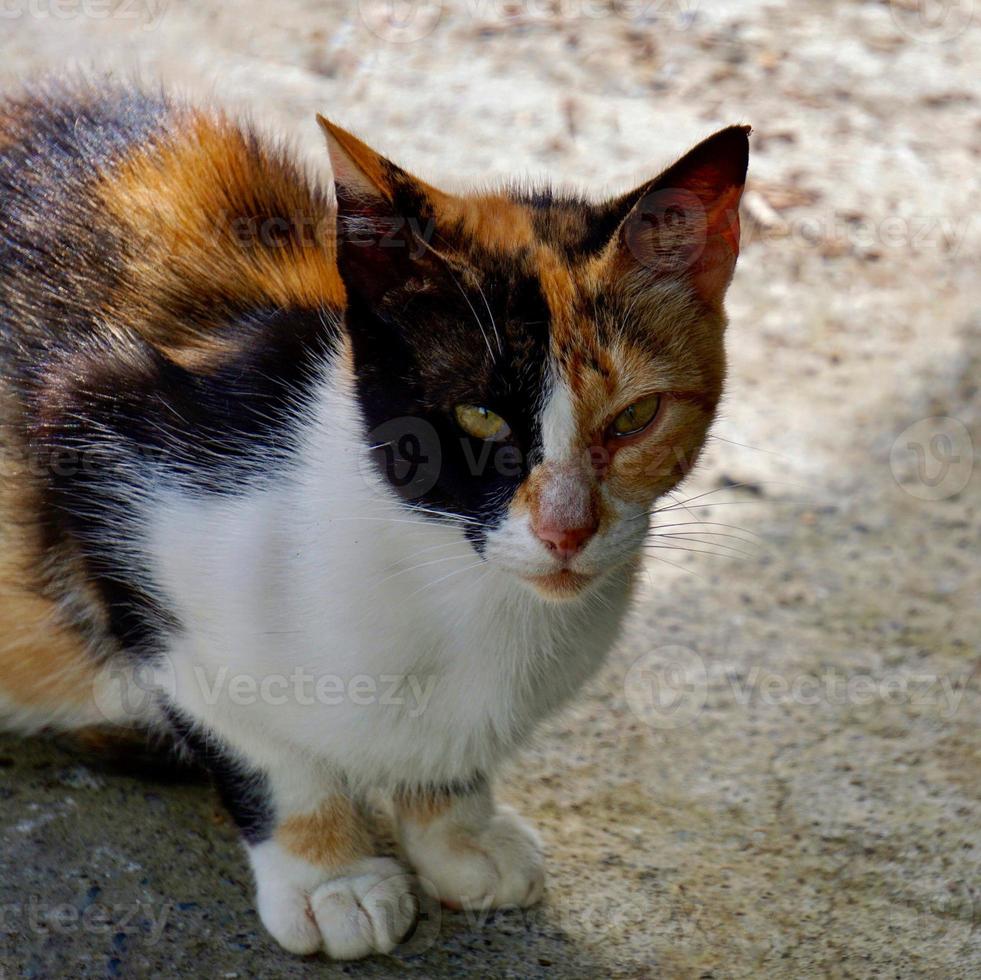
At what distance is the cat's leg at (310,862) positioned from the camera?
2145mm

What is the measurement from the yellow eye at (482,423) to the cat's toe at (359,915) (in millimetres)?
843

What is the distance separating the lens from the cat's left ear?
1.83 meters

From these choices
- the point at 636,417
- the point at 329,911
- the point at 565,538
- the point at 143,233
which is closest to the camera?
the point at 565,538

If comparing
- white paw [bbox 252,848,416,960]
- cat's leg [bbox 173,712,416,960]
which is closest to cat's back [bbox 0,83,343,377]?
cat's leg [bbox 173,712,416,960]

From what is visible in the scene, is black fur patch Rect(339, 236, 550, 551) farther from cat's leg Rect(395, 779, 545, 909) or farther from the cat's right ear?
cat's leg Rect(395, 779, 545, 909)

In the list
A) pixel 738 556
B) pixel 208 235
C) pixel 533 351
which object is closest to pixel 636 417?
pixel 533 351

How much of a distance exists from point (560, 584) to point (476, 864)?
0.71m

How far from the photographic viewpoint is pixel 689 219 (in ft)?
6.25

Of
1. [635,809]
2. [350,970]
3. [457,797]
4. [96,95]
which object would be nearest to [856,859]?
[635,809]

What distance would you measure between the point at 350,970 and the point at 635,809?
2.40 feet

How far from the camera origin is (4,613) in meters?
2.33

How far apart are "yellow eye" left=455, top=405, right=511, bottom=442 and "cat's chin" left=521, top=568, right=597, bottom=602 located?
200 millimetres

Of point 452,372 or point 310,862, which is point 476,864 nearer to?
point 310,862

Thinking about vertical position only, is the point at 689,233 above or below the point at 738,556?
above
